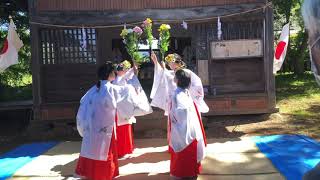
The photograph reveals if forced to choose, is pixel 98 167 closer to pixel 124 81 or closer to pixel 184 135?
pixel 184 135

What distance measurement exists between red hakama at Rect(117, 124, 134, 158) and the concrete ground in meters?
0.12

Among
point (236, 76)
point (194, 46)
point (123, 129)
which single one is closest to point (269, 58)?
point (236, 76)

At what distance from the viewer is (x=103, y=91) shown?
6.02 meters

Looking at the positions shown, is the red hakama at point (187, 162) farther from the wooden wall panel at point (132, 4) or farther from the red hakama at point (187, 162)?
the wooden wall panel at point (132, 4)

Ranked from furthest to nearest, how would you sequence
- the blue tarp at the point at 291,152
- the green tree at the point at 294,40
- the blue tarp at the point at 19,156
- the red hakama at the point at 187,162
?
the green tree at the point at 294,40 < the blue tarp at the point at 19,156 < the blue tarp at the point at 291,152 < the red hakama at the point at 187,162

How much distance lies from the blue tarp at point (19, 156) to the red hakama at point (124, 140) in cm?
152

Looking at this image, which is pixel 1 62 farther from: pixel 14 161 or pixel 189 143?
pixel 189 143

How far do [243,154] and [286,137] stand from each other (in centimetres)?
171

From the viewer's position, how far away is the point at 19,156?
311 inches

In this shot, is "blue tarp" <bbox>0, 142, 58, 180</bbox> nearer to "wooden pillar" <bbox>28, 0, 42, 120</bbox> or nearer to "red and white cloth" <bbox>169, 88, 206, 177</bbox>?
"wooden pillar" <bbox>28, 0, 42, 120</bbox>

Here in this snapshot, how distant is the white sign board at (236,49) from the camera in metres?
11.0

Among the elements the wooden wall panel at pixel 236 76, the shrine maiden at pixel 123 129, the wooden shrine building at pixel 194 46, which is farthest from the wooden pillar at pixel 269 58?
the shrine maiden at pixel 123 129

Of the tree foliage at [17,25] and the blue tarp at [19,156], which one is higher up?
the tree foliage at [17,25]

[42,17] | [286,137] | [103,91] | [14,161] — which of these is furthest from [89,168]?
[42,17]
